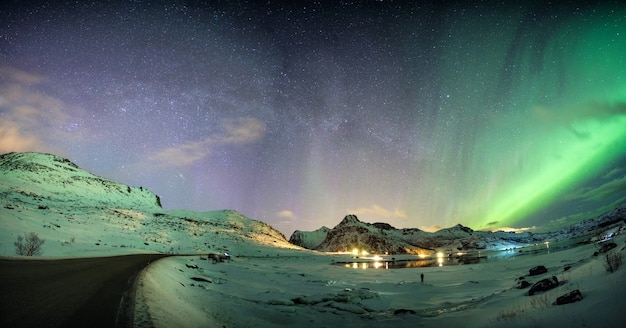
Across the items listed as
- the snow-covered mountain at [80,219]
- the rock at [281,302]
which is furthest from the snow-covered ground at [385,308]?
the snow-covered mountain at [80,219]

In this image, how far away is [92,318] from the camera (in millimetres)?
7461

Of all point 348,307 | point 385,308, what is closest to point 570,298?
point 385,308

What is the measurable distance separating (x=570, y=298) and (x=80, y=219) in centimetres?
8905

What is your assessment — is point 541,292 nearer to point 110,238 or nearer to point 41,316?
point 41,316

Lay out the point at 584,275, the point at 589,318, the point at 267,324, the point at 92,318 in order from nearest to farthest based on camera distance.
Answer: the point at 92,318
the point at 589,318
the point at 267,324
the point at 584,275

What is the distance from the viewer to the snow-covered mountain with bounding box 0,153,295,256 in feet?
148

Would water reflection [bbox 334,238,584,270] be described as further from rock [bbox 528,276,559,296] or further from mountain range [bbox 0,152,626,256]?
rock [bbox 528,276,559,296]

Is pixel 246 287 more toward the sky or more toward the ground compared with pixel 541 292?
more toward the ground

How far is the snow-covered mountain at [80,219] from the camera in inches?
1774

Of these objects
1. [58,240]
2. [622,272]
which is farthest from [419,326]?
[58,240]

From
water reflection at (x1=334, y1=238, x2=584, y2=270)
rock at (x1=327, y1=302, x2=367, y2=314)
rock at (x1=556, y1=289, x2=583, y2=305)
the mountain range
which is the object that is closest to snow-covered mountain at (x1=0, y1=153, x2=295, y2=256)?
the mountain range

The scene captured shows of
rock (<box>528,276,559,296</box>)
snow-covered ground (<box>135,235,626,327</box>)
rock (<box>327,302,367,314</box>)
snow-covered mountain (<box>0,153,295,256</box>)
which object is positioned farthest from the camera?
snow-covered mountain (<box>0,153,295,256</box>)

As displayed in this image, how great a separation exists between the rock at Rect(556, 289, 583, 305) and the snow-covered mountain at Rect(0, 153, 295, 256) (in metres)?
39.5

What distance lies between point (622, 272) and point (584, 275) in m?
3.17
